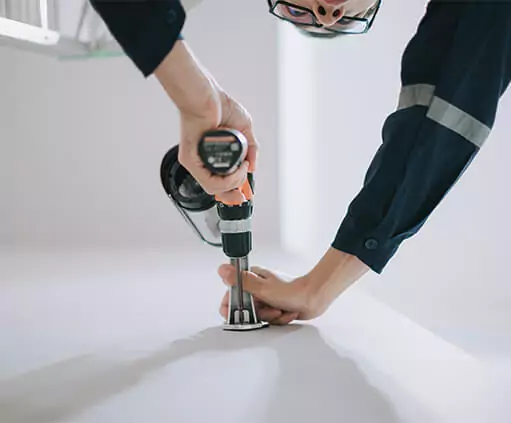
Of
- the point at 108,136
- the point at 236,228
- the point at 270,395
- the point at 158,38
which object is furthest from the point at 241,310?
the point at 108,136

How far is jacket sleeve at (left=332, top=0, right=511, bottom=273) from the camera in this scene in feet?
2.85

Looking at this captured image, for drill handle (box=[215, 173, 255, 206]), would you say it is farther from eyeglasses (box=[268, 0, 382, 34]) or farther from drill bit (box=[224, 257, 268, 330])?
eyeglasses (box=[268, 0, 382, 34])

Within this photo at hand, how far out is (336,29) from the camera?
1.18 meters

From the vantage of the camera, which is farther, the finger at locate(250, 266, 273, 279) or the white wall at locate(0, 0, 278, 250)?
the white wall at locate(0, 0, 278, 250)

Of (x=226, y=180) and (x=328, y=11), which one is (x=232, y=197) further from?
(x=328, y=11)

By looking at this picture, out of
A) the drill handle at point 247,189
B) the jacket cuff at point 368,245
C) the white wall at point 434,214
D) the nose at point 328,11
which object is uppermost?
the nose at point 328,11

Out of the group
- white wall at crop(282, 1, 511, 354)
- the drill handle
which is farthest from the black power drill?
white wall at crop(282, 1, 511, 354)

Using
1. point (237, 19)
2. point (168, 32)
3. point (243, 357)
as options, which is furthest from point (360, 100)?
point (168, 32)

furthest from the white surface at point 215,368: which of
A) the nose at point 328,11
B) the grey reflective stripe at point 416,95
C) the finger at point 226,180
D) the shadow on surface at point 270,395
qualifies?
the nose at point 328,11

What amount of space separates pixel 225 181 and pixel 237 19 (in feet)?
5.24

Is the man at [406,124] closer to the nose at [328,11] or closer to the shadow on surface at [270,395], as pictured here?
the nose at [328,11]

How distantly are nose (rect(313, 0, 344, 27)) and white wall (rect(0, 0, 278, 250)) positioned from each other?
1229 millimetres

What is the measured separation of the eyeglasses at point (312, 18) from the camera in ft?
3.70

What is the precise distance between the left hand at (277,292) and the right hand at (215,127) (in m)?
0.16
